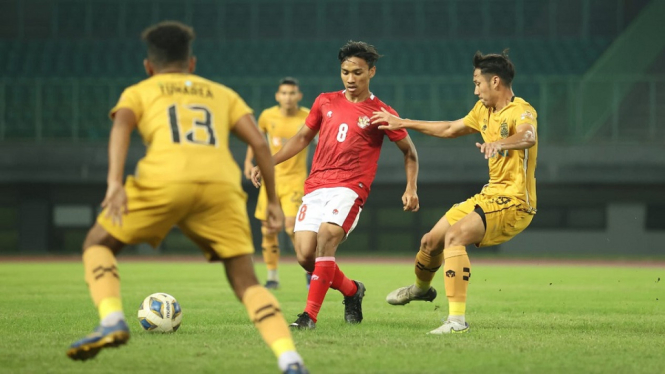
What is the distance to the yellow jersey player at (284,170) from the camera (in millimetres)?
12984

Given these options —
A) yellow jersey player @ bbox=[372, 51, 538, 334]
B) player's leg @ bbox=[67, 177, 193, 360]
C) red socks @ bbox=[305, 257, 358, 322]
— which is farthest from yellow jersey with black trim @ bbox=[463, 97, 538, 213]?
player's leg @ bbox=[67, 177, 193, 360]

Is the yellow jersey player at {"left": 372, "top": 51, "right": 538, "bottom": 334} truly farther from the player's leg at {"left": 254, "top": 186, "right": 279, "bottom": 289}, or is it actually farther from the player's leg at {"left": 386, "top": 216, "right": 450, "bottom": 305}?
the player's leg at {"left": 254, "top": 186, "right": 279, "bottom": 289}

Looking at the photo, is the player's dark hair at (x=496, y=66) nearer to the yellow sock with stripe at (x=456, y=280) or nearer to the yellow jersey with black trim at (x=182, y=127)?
the yellow sock with stripe at (x=456, y=280)

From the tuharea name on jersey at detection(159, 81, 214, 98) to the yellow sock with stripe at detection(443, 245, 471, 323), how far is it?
3.00 m

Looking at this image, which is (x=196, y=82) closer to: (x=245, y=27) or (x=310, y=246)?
(x=310, y=246)

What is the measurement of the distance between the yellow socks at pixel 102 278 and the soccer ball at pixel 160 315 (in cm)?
235

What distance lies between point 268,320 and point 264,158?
2.97 feet

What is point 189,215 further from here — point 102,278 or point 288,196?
point 288,196

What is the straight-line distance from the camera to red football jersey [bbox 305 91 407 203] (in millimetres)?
8188

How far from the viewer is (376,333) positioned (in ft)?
24.7

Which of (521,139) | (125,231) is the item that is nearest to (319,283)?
(521,139)

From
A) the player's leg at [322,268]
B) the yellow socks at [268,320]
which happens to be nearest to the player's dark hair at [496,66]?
the player's leg at [322,268]

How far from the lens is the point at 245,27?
1237 inches

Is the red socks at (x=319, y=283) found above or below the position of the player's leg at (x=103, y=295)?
below
